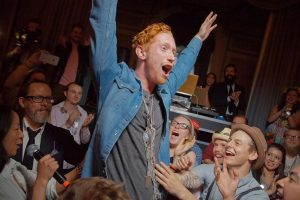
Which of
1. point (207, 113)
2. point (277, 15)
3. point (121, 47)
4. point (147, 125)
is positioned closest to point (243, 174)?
point (147, 125)

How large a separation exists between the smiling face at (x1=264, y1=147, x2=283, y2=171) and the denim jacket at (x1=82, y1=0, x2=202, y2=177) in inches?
97.0

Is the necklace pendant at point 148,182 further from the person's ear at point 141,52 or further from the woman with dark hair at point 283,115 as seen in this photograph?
the woman with dark hair at point 283,115

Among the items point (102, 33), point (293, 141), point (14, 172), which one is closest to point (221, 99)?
point (293, 141)

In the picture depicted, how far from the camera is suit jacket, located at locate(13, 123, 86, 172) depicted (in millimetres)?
2852

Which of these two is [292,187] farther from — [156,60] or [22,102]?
[22,102]

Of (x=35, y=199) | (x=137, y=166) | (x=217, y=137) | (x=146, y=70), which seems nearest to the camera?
(x=137, y=166)

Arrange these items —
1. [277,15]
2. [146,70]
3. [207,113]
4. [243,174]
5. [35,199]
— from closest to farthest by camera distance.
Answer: [146,70] → [35,199] → [243,174] → [207,113] → [277,15]

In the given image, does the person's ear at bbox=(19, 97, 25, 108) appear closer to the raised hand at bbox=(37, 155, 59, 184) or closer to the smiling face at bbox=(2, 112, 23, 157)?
the smiling face at bbox=(2, 112, 23, 157)

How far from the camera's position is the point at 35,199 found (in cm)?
216

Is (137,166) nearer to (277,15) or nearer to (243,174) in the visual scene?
(243,174)

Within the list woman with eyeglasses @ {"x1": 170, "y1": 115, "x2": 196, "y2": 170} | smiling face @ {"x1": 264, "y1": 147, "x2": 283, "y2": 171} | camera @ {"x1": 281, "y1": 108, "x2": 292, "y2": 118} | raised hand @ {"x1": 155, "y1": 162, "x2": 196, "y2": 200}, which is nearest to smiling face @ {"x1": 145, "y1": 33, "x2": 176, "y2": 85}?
raised hand @ {"x1": 155, "y1": 162, "x2": 196, "y2": 200}

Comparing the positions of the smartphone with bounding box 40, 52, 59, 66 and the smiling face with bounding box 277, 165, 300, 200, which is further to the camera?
the smartphone with bounding box 40, 52, 59, 66

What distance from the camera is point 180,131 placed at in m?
3.73

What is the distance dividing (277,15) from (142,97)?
6534 millimetres
